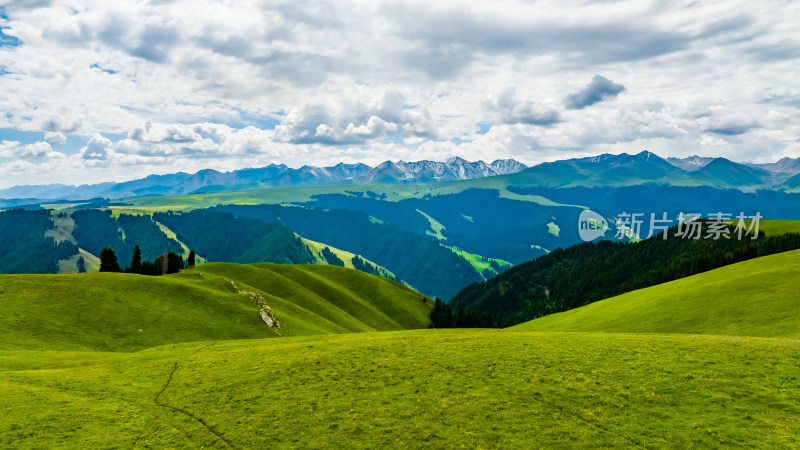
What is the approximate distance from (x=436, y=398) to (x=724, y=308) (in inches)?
2317

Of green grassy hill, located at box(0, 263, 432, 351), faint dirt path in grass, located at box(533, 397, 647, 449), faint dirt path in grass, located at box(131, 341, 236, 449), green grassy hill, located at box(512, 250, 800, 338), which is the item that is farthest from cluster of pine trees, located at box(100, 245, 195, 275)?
faint dirt path in grass, located at box(533, 397, 647, 449)

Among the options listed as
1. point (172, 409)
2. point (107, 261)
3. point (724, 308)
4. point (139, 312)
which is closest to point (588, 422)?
point (172, 409)

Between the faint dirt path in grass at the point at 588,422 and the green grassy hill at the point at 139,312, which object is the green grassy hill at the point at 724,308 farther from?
the green grassy hill at the point at 139,312

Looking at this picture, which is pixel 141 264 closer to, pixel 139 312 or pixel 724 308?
pixel 139 312

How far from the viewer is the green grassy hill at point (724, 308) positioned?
195 ft

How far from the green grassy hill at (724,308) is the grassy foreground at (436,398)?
21.5 meters

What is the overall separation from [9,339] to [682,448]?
3161 inches

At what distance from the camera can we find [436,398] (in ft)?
110

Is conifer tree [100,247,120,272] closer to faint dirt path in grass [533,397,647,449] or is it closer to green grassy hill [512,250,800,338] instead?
green grassy hill [512,250,800,338]

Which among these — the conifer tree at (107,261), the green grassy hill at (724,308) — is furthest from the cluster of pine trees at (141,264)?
the green grassy hill at (724,308)

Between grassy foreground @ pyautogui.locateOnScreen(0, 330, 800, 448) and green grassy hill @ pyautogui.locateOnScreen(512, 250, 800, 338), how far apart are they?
21.5 m

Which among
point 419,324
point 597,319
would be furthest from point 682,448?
point 419,324

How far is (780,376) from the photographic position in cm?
3325

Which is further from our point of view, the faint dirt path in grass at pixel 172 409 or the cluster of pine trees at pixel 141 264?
the cluster of pine trees at pixel 141 264
